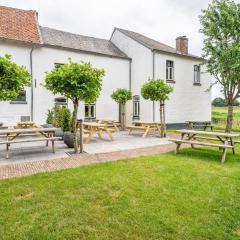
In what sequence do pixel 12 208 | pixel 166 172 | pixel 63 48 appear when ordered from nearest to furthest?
pixel 12 208 < pixel 166 172 < pixel 63 48

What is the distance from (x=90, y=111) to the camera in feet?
58.3

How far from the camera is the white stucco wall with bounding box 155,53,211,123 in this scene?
18.5m

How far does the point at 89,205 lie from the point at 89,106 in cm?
1379

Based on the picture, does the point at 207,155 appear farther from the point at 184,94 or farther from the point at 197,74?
the point at 197,74

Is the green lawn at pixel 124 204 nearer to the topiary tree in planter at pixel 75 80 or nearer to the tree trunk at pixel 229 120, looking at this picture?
the topiary tree in planter at pixel 75 80

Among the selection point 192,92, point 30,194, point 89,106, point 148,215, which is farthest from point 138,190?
point 192,92

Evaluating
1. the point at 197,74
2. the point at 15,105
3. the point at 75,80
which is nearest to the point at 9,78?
the point at 75,80

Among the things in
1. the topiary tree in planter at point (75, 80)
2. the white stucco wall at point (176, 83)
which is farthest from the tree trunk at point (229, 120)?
the topiary tree in planter at point (75, 80)

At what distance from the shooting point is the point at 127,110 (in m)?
19.8

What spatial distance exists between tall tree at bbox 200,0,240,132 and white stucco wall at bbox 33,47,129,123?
6248mm

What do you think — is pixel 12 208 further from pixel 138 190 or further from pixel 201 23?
pixel 201 23

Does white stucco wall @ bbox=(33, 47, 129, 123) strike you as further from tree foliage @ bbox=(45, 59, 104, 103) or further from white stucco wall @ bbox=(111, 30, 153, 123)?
tree foliage @ bbox=(45, 59, 104, 103)

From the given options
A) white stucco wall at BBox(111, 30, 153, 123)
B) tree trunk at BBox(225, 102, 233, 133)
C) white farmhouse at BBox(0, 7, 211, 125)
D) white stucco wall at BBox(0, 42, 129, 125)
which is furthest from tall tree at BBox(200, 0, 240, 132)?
white stucco wall at BBox(0, 42, 129, 125)

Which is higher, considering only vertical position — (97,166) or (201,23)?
(201,23)
